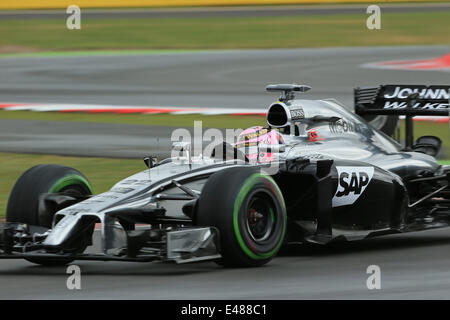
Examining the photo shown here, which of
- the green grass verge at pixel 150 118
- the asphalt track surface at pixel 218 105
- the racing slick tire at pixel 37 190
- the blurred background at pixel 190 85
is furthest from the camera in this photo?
the green grass verge at pixel 150 118

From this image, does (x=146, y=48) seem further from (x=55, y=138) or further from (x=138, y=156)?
(x=138, y=156)

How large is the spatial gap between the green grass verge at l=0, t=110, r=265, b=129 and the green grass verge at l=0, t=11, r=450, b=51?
15415 mm

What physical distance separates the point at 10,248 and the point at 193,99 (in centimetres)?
1696

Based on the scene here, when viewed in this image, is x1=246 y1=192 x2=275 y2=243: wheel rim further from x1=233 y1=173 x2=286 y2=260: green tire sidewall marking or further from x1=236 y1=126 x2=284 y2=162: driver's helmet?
x1=236 y1=126 x2=284 y2=162: driver's helmet

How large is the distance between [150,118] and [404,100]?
11606mm

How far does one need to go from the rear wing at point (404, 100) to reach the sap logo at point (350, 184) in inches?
70.2

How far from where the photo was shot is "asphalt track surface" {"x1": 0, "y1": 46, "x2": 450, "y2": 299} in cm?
788

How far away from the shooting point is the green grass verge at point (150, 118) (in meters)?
21.0

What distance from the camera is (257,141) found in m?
9.78

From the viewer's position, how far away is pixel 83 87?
2830cm

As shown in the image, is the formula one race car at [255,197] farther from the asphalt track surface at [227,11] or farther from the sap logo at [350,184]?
the asphalt track surface at [227,11]

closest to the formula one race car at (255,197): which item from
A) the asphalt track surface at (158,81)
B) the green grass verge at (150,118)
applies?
the asphalt track surface at (158,81)

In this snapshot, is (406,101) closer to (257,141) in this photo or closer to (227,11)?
(257,141)

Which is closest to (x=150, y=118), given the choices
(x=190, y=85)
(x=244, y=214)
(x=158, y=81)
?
(x=190, y=85)
